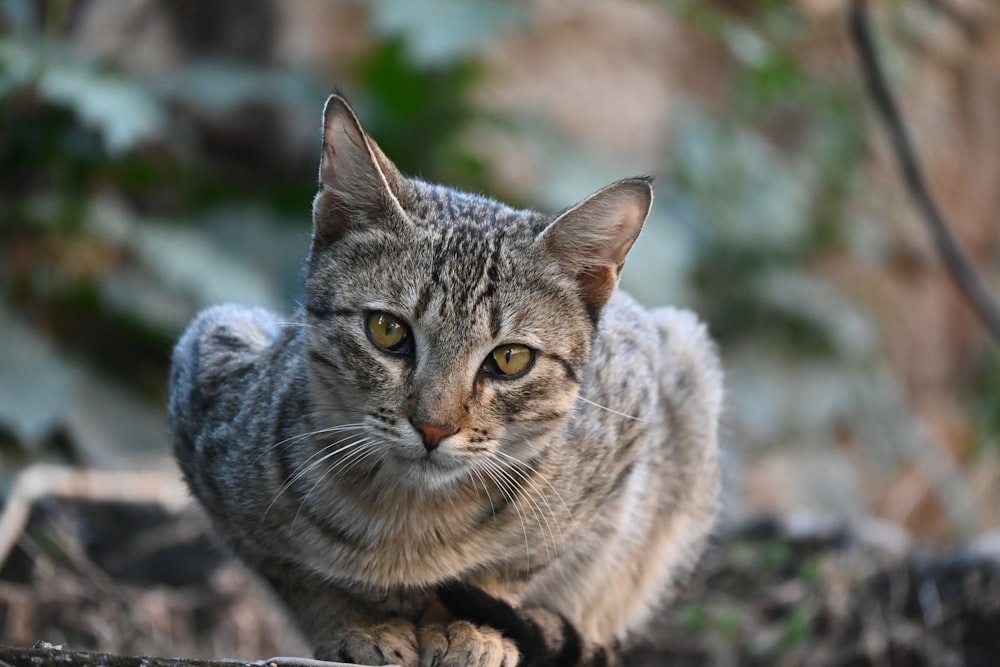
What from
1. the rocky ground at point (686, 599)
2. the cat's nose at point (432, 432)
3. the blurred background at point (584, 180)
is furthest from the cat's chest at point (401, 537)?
the blurred background at point (584, 180)

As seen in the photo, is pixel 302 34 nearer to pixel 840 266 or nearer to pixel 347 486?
pixel 840 266

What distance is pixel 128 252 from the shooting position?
5.82 m

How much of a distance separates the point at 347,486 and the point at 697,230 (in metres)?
5.69

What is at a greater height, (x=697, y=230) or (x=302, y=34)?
(x=302, y=34)

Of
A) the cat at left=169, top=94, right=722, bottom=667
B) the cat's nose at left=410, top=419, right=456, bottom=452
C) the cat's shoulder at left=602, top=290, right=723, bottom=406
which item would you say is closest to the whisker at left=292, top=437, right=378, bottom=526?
the cat at left=169, top=94, right=722, bottom=667

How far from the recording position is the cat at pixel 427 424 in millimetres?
2463

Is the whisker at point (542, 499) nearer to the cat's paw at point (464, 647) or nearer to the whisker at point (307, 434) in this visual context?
the cat's paw at point (464, 647)

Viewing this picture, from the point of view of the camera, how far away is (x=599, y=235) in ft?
8.64

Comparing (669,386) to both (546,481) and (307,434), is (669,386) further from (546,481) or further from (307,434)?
(307,434)

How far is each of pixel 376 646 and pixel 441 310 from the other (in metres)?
0.84

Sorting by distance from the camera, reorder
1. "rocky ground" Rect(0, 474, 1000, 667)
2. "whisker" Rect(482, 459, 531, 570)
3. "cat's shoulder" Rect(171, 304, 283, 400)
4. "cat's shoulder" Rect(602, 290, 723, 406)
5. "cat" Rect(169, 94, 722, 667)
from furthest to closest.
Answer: "rocky ground" Rect(0, 474, 1000, 667) < "cat's shoulder" Rect(602, 290, 723, 406) < "cat's shoulder" Rect(171, 304, 283, 400) < "whisker" Rect(482, 459, 531, 570) < "cat" Rect(169, 94, 722, 667)

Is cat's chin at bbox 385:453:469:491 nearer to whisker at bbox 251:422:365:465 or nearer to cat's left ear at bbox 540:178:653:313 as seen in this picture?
whisker at bbox 251:422:365:465

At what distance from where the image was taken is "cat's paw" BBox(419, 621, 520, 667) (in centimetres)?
264

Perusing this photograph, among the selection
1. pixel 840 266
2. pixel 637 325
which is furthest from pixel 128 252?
pixel 840 266
